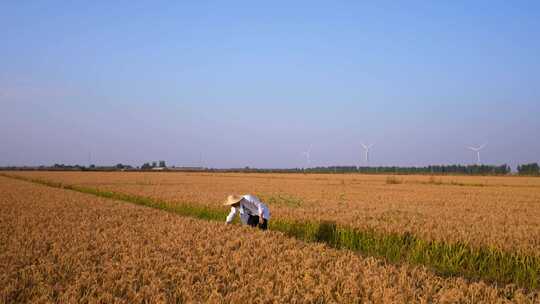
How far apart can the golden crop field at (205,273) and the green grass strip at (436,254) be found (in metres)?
2.02

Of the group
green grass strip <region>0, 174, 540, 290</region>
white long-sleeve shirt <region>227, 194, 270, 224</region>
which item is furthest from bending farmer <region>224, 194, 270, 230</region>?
green grass strip <region>0, 174, 540, 290</region>

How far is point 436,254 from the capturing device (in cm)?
1077

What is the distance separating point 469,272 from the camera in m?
9.40

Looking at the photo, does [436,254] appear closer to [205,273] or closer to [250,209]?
[250,209]

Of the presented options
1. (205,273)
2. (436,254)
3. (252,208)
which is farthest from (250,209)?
(205,273)

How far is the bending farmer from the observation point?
1116 centimetres

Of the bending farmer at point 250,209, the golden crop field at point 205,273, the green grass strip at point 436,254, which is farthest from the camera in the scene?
the bending farmer at point 250,209

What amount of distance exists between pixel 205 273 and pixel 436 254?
20.1 feet

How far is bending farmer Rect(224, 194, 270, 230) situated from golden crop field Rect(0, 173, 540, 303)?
0.55m

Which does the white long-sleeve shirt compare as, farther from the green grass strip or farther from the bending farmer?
the green grass strip

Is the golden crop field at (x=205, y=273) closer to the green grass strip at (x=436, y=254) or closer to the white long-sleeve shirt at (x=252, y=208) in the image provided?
the white long-sleeve shirt at (x=252, y=208)

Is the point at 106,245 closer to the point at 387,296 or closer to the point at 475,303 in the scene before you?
the point at 387,296

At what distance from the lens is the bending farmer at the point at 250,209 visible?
1116 cm

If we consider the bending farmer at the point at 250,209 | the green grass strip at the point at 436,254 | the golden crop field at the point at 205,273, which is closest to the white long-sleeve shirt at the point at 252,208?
the bending farmer at the point at 250,209
